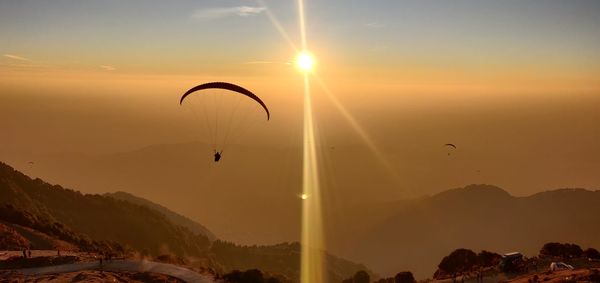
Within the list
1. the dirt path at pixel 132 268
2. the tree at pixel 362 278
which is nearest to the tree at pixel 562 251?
the tree at pixel 362 278

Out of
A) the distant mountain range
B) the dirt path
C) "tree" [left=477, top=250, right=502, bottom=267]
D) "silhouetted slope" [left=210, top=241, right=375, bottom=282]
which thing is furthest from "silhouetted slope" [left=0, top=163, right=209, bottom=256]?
"tree" [left=477, top=250, right=502, bottom=267]

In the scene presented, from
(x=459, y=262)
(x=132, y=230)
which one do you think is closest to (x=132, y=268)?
(x=459, y=262)

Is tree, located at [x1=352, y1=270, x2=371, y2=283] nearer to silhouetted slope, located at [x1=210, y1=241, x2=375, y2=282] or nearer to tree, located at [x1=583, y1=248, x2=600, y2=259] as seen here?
tree, located at [x1=583, y1=248, x2=600, y2=259]

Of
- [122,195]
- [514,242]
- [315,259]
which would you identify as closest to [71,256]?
[315,259]

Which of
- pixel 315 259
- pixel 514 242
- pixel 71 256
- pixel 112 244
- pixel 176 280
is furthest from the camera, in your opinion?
pixel 514 242

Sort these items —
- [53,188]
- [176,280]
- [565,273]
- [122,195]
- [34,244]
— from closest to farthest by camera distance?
[565,273], [176,280], [34,244], [53,188], [122,195]

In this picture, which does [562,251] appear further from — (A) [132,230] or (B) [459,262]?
(A) [132,230]

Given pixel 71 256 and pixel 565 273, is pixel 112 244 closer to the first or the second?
pixel 71 256

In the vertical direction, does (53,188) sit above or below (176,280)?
above

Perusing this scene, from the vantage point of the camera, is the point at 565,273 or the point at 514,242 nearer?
the point at 565,273
